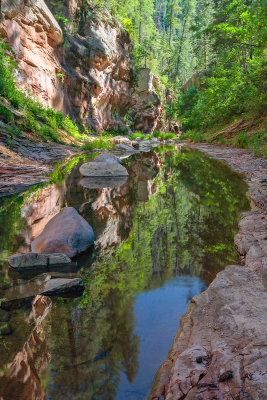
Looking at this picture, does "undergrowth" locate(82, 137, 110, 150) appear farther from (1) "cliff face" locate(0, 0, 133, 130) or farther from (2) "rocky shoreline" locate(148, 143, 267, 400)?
(2) "rocky shoreline" locate(148, 143, 267, 400)

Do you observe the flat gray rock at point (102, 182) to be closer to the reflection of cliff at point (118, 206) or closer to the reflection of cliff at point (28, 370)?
the reflection of cliff at point (118, 206)

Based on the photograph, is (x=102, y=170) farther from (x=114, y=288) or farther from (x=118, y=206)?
(x=114, y=288)

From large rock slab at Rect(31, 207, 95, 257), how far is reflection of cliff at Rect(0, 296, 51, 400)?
38.2 inches

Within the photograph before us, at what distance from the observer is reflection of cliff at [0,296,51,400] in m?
1.18

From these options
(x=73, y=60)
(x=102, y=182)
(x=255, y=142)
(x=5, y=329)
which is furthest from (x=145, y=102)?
(x=5, y=329)

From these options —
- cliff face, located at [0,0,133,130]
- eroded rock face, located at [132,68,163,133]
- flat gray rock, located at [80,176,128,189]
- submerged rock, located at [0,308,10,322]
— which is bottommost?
submerged rock, located at [0,308,10,322]

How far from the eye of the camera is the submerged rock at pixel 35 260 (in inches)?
89.7

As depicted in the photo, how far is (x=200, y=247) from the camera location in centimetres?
282

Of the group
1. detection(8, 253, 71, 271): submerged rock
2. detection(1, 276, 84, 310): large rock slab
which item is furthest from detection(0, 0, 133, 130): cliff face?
detection(1, 276, 84, 310): large rock slab

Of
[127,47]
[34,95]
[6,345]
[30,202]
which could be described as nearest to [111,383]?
[6,345]

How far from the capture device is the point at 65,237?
2615 millimetres

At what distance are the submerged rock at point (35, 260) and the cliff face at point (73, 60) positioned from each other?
40.3 feet

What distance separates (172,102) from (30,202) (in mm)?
45043

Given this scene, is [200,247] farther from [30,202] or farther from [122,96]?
[122,96]
